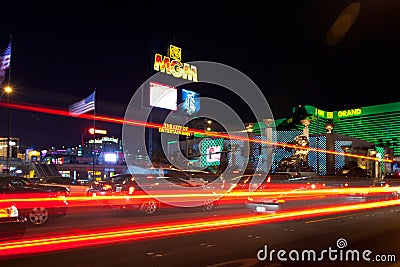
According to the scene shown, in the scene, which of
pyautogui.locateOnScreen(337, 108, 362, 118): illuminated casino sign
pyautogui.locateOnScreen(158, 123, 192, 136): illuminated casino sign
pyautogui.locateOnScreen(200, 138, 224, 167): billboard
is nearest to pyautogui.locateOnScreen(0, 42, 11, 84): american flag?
pyautogui.locateOnScreen(158, 123, 192, 136): illuminated casino sign

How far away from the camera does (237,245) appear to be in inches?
350

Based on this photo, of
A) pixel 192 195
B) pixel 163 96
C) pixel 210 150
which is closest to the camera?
pixel 192 195

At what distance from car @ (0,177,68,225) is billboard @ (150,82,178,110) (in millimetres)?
38473

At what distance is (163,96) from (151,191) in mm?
38190

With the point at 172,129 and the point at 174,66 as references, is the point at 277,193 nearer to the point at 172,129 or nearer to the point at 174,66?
the point at 172,129

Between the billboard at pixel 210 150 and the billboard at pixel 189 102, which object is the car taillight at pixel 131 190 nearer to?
Result: the billboard at pixel 210 150

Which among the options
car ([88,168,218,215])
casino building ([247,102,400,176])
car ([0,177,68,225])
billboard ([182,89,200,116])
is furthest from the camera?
billboard ([182,89,200,116])

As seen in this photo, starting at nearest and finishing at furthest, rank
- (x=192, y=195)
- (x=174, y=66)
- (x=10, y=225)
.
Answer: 1. (x=10, y=225)
2. (x=192, y=195)
3. (x=174, y=66)

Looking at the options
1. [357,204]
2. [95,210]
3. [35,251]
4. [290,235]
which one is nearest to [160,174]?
[95,210]

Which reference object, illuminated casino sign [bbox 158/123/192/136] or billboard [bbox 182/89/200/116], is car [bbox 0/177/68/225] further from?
billboard [bbox 182/89/200/116]

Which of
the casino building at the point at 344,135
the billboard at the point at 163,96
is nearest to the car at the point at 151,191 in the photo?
the casino building at the point at 344,135

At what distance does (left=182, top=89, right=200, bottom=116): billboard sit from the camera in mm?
58875

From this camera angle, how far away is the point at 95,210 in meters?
15.4

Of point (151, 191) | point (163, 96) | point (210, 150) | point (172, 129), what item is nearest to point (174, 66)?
point (163, 96)
